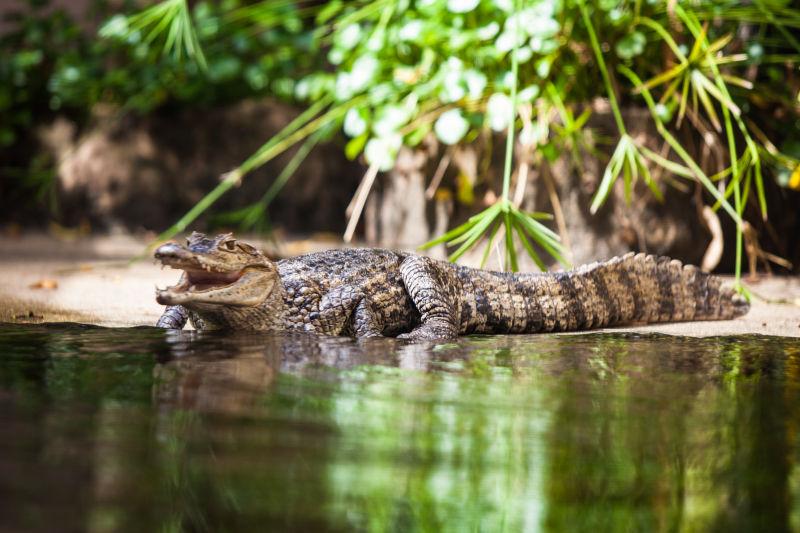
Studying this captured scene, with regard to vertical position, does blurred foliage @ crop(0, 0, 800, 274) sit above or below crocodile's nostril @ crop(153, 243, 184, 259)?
above

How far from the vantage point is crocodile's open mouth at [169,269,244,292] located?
343 centimetres

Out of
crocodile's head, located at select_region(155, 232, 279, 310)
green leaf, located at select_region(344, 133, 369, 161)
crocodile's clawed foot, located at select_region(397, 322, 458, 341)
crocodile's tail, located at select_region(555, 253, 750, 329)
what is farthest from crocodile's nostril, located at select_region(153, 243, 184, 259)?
green leaf, located at select_region(344, 133, 369, 161)

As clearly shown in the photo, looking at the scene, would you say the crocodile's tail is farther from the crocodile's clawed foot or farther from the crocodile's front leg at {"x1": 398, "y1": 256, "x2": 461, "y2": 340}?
the crocodile's clawed foot

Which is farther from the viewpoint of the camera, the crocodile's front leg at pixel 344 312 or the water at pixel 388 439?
the crocodile's front leg at pixel 344 312

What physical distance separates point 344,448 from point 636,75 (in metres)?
4.10

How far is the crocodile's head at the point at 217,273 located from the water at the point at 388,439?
0.24 meters

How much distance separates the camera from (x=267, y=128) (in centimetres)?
877

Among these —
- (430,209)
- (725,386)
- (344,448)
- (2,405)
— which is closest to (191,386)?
(2,405)

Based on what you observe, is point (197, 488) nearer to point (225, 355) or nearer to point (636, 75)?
point (225, 355)

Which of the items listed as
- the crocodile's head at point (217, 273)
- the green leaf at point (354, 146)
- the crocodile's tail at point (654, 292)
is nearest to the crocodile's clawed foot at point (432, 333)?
the crocodile's head at point (217, 273)

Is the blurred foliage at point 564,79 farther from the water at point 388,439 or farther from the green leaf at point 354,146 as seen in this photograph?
the water at point 388,439

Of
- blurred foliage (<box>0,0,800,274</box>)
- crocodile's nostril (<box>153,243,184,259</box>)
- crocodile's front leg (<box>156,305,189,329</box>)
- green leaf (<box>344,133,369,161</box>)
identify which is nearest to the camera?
crocodile's nostril (<box>153,243,184,259</box>)

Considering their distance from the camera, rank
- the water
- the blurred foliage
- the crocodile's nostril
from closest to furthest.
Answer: the water → the crocodile's nostril → the blurred foliage

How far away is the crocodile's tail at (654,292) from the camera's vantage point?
4.11 m
